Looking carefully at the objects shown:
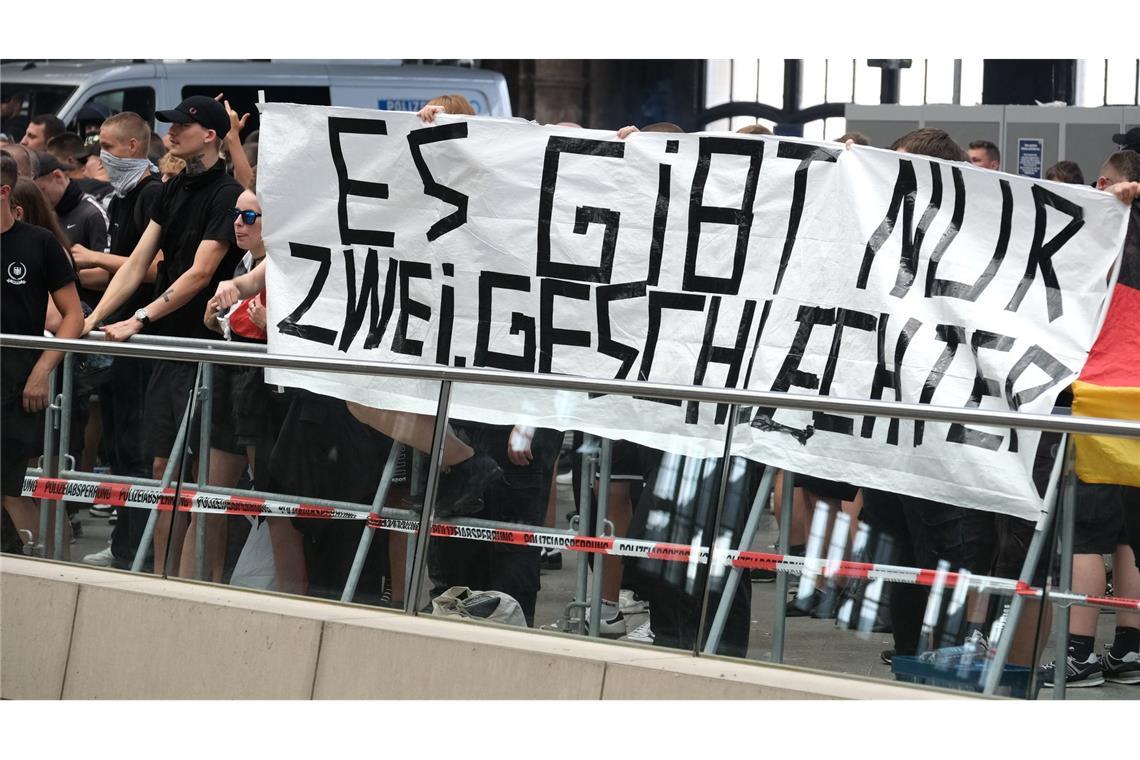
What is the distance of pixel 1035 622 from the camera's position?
5.07 metres

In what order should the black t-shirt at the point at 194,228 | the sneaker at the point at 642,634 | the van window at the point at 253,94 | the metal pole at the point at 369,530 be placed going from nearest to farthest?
the sneaker at the point at 642,634 < the metal pole at the point at 369,530 < the black t-shirt at the point at 194,228 < the van window at the point at 253,94

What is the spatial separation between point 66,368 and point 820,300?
319 centimetres

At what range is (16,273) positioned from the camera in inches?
305

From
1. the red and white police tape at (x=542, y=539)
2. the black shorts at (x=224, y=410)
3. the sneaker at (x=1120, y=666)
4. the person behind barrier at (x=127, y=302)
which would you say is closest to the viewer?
the sneaker at (x=1120, y=666)

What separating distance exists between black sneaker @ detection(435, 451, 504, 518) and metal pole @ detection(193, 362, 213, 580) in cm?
111

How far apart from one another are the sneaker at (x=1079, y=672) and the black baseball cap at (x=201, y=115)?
4.59 m

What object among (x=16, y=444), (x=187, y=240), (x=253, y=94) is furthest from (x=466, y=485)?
(x=253, y=94)

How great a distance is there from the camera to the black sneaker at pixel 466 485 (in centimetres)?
596

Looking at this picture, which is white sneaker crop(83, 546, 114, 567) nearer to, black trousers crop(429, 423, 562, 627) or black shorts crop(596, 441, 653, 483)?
black trousers crop(429, 423, 562, 627)

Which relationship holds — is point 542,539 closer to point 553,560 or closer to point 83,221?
point 553,560

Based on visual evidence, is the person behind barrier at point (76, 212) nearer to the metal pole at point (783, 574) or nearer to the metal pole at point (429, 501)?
the metal pole at point (429, 501)

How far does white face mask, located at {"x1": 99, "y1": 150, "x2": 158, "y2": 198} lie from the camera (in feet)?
30.9

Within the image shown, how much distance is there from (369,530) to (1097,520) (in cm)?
259

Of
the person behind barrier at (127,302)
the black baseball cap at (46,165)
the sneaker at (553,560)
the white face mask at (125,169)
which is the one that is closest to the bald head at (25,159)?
the black baseball cap at (46,165)
